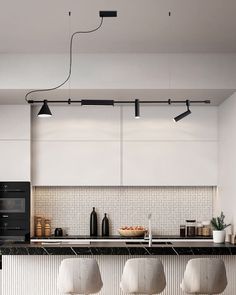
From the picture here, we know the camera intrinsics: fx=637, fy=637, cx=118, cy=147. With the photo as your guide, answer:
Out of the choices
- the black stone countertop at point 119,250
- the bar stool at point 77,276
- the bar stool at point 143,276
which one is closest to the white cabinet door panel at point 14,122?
the black stone countertop at point 119,250

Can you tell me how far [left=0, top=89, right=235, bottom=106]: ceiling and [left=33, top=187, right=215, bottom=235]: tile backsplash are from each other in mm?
1412

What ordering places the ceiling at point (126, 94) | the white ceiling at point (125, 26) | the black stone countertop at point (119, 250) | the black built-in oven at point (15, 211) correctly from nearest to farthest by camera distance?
1. the white ceiling at point (125, 26)
2. the black stone countertop at point (119, 250)
3. the ceiling at point (126, 94)
4. the black built-in oven at point (15, 211)

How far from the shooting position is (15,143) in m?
7.96

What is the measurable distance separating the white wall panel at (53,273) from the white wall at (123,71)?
1.90 metres

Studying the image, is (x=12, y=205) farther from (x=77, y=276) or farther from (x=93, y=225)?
(x=77, y=276)

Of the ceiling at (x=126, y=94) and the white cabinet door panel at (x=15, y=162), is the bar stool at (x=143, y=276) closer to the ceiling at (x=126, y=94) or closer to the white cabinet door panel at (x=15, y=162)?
the ceiling at (x=126, y=94)

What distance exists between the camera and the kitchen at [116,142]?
618cm

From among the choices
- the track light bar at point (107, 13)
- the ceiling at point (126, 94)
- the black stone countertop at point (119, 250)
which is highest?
the track light bar at point (107, 13)

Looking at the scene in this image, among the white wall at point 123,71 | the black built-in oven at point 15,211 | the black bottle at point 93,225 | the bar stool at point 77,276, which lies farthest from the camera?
the black bottle at point 93,225

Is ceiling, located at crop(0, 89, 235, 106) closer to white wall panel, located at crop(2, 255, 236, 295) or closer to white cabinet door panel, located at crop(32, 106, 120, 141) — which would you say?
white cabinet door panel, located at crop(32, 106, 120, 141)

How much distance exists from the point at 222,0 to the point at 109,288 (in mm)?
3010

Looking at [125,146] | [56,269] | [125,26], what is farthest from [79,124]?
[125,26]

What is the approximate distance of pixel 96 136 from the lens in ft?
26.9

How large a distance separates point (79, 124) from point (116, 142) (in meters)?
0.53
